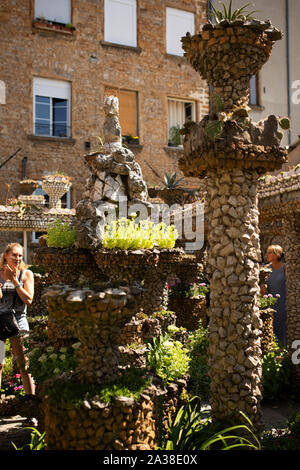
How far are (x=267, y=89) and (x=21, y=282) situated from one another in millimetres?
14913

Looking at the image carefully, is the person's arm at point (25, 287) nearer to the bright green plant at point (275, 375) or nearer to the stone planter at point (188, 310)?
the bright green plant at point (275, 375)

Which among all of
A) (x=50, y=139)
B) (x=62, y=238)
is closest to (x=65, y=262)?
(x=62, y=238)

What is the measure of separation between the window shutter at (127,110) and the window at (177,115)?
1.50 meters

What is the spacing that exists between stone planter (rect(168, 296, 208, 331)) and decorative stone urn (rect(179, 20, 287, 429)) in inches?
165

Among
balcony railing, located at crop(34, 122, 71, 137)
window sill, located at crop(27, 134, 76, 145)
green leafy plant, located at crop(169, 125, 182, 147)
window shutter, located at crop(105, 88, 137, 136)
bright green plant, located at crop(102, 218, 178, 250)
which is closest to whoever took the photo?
bright green plant, located at crop(102, 218, 178, 250)

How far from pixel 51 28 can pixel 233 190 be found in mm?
13149

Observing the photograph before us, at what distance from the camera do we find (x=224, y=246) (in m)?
3.58

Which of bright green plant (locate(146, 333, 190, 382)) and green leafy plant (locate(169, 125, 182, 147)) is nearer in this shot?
bright green plant (locate(146, 333, 190, 382))

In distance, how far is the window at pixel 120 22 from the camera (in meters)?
15.4

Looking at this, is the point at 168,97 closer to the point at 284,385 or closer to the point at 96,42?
the point at 96,42

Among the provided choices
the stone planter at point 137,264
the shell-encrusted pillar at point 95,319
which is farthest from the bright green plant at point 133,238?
the shell-encrusted pillar at point 95,319

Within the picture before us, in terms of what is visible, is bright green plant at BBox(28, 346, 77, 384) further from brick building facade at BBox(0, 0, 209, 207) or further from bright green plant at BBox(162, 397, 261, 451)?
brick building facade at BBox(0, 0, 209, 207)

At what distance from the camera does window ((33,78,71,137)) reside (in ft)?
47.4

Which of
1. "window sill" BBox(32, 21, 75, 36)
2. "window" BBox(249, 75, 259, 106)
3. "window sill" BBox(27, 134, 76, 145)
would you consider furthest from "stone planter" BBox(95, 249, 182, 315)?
"window" BBox(249, 75, 259, 106)
